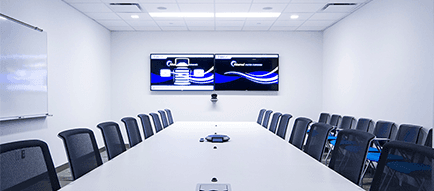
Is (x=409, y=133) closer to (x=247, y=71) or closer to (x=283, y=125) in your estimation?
(x=283, y=125)

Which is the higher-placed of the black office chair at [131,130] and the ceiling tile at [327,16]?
the ceiling tile at [327,16]

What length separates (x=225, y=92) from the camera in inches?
303

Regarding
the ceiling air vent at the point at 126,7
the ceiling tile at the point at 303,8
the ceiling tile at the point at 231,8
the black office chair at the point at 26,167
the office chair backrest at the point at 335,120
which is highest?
the ceiling tile at the point at 231,8

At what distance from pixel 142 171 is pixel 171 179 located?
0.29 m

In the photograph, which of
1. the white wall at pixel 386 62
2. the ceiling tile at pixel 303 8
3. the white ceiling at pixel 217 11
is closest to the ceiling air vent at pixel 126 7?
the white ceiling at pixel 217 11

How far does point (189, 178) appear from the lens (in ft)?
5.51

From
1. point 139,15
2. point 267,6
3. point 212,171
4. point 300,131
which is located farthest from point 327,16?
point 212,171

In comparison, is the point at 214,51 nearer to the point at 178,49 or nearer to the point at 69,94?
the point at 178,49

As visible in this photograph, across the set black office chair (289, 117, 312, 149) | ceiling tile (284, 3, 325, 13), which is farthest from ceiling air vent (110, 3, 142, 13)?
black office chair (289, 117, 312, 149)

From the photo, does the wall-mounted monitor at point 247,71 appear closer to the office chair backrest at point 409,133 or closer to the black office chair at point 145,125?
the black office chair at point 145,125

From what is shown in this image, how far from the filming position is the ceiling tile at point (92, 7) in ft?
17.9

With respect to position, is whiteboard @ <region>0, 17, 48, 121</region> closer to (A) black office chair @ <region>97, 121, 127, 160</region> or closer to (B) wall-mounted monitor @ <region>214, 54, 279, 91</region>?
(A) black office chair @ <region>97, 121, 127, 160</region>

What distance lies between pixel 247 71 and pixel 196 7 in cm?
256

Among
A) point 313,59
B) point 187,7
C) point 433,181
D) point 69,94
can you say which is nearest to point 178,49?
point 187,7
